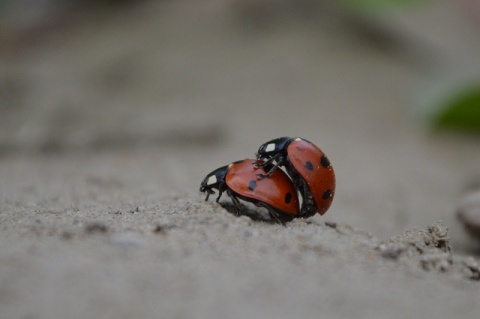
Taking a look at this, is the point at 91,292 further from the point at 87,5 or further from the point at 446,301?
the point at 87,5

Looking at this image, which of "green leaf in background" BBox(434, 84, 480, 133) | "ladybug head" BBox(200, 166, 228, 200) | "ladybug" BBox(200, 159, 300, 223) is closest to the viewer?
"ladybug" BBox(200, 159, 300, 223)

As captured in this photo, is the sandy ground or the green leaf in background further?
the green leaf in background

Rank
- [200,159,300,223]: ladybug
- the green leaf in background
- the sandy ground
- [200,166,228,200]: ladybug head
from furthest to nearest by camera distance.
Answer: the green leaf in background → [200,166,228,200]: ladybug head → [200,159,300,223]: ladybug → the sandy ground

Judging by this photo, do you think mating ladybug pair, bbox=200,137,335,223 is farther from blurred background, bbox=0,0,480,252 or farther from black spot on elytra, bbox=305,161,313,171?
blurred background, bbox=0,0,480,252

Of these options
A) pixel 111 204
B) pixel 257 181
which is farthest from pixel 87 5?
pixel 257 181

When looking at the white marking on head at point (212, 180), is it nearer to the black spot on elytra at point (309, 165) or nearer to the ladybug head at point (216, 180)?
the ladybug head at point (216, 180)

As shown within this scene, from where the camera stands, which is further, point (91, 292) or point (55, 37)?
point (55, 37)

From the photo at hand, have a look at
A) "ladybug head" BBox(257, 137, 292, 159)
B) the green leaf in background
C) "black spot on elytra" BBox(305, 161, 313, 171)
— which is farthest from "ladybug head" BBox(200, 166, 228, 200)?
the green leaf in background

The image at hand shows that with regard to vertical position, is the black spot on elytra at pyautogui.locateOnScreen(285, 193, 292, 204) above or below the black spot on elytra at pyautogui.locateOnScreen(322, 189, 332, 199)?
below

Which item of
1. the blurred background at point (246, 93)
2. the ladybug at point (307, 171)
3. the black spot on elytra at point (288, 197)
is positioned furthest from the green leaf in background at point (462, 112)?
the black spot on elytra at point (288, 197)
